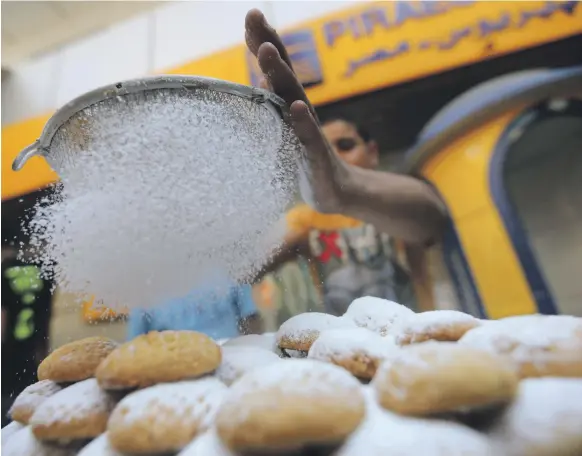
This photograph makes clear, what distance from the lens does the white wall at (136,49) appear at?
628 millimetres

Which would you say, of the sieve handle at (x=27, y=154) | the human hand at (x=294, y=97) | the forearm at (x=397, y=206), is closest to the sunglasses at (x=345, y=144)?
the forearm at (x=397, y=206)

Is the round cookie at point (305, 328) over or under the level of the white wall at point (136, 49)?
under

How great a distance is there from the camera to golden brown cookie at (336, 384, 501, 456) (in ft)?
0.58

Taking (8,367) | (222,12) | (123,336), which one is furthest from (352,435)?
(222,12)

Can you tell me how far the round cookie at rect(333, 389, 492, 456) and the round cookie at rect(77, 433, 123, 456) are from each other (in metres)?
0.12

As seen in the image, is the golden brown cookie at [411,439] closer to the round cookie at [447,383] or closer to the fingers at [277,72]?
the round cookie at [447,383]

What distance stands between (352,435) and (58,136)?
0.29 m

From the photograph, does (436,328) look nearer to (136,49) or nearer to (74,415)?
(74,415)

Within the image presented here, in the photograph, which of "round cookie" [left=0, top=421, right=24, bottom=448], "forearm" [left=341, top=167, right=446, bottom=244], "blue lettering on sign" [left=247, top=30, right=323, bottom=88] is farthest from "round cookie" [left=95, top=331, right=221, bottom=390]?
"blue lettering on sign" [left=247, top=30, right=323, bottom=88]

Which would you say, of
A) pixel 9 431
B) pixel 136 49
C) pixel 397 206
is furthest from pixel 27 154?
pixel 397 206

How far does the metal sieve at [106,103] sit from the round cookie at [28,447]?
0.19m

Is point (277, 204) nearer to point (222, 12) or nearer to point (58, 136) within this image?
point (58, 136)

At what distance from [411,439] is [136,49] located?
0.73 metres

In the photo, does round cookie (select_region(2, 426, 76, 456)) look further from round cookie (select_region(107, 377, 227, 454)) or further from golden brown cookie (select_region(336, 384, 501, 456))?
golden brown cookie (select_region(336, 384, 501, 456))
